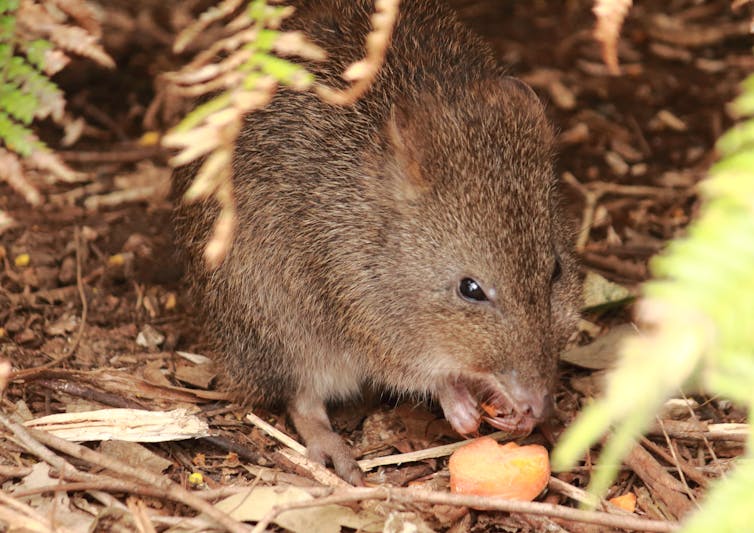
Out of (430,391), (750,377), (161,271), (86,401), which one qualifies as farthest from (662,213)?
(750,377)

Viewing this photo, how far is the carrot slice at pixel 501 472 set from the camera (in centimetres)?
452

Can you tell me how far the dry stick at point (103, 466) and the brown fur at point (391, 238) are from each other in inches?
40.1

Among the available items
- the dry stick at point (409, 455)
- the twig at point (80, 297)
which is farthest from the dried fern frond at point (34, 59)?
the dry stick at point (409, 455)

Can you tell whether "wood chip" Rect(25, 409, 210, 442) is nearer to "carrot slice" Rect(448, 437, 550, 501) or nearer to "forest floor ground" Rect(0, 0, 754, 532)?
"forest floor ground" Rect(0, 0, 754, 532)

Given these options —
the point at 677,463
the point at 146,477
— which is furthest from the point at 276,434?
the point at 677,463

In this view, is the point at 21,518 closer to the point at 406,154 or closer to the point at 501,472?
the point at 501,472

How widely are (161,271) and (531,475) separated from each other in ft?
9.63

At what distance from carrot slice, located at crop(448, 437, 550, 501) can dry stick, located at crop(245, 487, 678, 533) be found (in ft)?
0.99

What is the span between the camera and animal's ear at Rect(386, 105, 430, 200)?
475 cm

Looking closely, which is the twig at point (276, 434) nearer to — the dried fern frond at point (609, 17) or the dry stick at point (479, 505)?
the dry stick at point (479, 505)

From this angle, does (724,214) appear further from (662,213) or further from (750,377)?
(662,213)

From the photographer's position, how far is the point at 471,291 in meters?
4.62

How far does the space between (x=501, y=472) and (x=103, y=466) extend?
1824 millimetres

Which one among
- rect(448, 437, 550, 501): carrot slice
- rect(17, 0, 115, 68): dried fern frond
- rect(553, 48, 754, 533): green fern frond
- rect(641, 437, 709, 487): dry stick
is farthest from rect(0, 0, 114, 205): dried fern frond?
rect(641, 437, 709, 487): dry stick
